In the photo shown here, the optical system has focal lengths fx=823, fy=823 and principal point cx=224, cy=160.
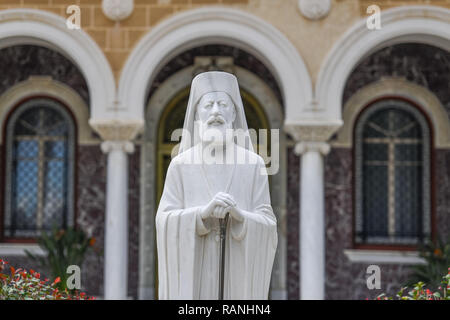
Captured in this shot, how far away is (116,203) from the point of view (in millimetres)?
10625

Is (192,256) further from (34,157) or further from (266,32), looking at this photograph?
(34,157)

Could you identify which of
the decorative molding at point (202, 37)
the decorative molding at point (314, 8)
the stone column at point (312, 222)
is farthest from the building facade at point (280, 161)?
the decorative molding at point (314, 8)

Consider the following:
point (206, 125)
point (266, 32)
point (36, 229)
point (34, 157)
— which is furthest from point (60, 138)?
point (206, 125)

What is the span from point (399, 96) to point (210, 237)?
304 inches

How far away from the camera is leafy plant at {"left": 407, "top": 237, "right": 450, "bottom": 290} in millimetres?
10906

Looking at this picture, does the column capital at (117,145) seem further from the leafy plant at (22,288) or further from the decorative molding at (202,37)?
the leafy plant at (22,288)

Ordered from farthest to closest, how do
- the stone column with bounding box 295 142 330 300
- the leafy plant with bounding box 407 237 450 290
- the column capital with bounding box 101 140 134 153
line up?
the leafy plant with bounding box 407 237 450 290, the column capital with bounding box 101 140 134 153, the stone column with bounding box 295 142 330 300

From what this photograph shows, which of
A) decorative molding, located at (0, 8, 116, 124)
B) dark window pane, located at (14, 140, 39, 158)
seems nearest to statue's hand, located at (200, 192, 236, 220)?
decorative molding, located at (0, 8, 116, 124)

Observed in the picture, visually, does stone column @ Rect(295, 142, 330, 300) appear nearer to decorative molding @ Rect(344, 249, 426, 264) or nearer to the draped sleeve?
decorative molding @ Rect(344, 249, 426, 264)

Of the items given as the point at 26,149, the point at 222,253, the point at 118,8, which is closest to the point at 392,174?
the point at 118,8

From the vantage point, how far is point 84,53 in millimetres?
10844

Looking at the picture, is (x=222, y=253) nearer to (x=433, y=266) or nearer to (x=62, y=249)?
(x=433, y=266)

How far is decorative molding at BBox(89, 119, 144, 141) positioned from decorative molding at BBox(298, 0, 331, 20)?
2555mm
